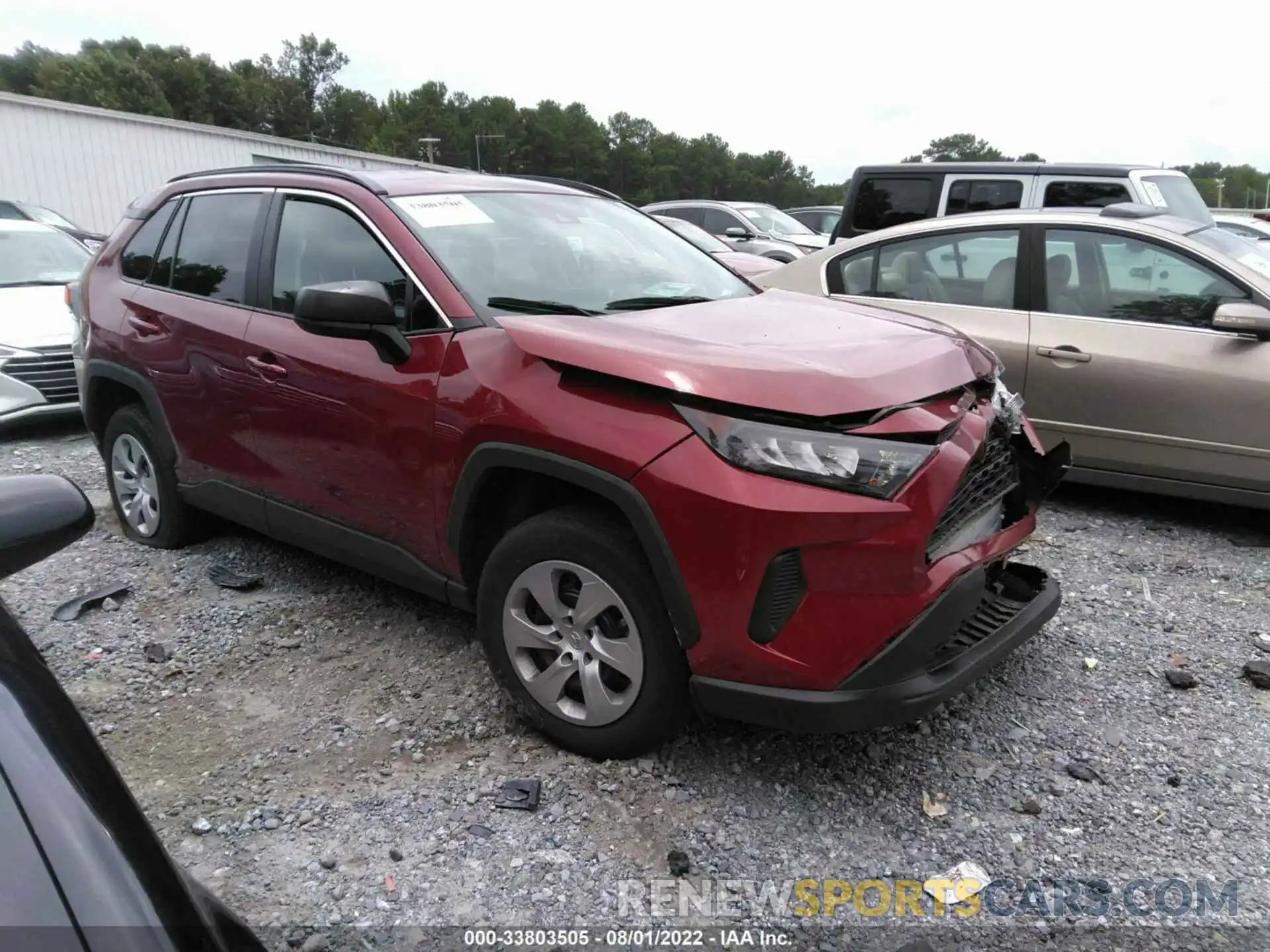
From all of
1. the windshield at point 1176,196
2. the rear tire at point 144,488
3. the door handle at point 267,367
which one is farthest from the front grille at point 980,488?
the windshield at point 1176,196

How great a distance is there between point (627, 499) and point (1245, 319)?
3489mm

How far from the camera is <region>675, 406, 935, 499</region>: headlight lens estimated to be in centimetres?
237

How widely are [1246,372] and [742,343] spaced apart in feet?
9.98

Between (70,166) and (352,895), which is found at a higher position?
(70,166)

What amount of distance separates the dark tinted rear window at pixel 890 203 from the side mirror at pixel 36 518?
8225 mm

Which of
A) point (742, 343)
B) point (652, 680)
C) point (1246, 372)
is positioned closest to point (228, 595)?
point (652, 680)

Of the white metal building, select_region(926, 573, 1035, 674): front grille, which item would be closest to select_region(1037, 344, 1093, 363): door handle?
select_region(926, 573, 1035, 674): front grille

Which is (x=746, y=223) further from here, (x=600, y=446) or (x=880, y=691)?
(x=880, y=691)

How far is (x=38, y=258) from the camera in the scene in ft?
27.4

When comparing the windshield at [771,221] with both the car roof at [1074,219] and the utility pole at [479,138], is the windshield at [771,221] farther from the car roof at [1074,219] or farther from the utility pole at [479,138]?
the utility pole at [479,138]

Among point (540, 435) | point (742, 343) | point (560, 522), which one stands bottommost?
point (560, 522)

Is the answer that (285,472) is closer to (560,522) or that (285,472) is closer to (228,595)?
(228,595)

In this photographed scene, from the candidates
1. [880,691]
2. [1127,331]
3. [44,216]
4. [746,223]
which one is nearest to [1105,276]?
[1127,331]

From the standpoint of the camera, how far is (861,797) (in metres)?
2.74
